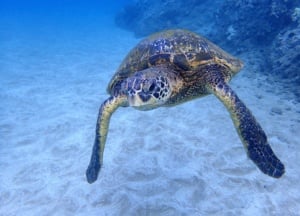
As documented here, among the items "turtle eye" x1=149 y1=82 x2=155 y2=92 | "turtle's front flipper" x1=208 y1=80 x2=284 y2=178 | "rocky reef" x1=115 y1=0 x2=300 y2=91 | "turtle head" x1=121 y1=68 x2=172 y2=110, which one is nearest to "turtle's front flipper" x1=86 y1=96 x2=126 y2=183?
"turtle head" x1=121 y1=68 x2=172 y2=110

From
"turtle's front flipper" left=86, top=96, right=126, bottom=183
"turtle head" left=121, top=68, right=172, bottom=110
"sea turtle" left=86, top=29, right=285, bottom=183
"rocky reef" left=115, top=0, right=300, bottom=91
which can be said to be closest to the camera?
"turtle head" left=121, top=68, right=172, bottom=110

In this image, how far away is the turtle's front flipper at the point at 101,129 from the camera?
419 centimetres

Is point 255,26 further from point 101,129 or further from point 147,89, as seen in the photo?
point 147,89

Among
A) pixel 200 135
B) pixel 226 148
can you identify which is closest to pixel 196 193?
pixel 226 148

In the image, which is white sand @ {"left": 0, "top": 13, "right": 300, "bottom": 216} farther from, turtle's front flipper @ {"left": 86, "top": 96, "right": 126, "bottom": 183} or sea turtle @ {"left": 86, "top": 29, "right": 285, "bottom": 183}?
sea turtle @ {"left": 86, "top": 29, "right": 285, "bottom": 183}

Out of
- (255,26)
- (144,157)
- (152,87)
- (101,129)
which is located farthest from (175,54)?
(255,26)

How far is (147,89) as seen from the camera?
3.27 meters

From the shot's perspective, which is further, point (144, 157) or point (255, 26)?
point (255, 26)

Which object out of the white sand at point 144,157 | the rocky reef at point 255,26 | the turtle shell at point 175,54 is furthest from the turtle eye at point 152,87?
the rocky reef at point 255,26

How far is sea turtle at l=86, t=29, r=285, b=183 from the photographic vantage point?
3.36 meters

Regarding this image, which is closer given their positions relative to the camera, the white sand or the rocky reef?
the white sand

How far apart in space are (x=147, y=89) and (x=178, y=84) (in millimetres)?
963

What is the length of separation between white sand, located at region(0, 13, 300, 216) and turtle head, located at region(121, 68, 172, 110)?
7.03ft

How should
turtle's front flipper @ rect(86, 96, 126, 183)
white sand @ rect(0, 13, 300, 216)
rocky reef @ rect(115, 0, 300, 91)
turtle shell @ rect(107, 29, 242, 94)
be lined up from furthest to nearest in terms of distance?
1. rocky reef @ rect(115, 0, 300, 91)
2. white sand @ rect(0, 13, 300, 216)
3. turtle shell @ rect(107, 29, 242, 94)
4. turtle's front flipper @ rect(86, 96, 126, 183)
